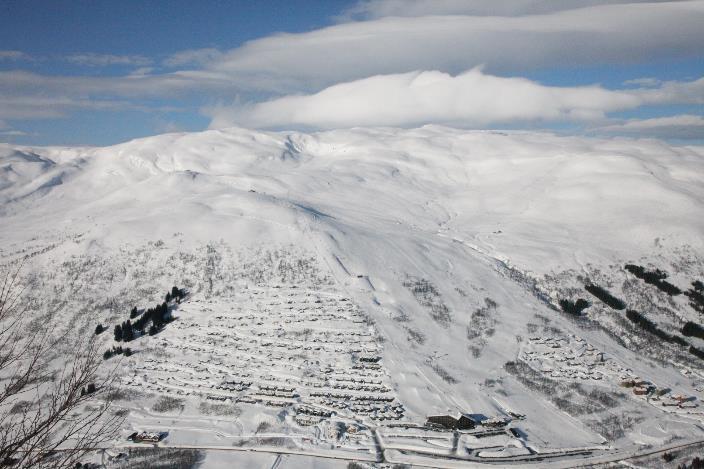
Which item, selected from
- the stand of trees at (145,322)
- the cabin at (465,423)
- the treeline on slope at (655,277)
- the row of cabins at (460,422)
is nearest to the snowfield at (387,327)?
the row of cabins at (460,422)

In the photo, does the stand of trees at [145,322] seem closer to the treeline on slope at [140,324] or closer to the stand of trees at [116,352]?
the treeline on slope at [140,324]

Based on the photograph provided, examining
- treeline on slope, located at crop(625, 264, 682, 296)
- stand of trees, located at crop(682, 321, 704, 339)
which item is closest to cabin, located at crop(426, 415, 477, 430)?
stand of trees, located at crop(682, 321, 704, 339)

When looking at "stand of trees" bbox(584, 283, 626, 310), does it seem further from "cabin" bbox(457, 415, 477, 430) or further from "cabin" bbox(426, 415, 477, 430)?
"cabin" bbox(426, 415, 477, 430)

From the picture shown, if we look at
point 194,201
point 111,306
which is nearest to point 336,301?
point 111,306

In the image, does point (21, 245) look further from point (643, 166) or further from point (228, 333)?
point (643, 166)

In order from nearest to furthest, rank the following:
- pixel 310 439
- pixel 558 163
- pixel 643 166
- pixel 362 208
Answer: pixel 310 439 < pixel 362 208 < pixel 643 166 < pixel 558 163

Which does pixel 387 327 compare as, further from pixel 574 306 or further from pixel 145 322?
pixel 145 322
